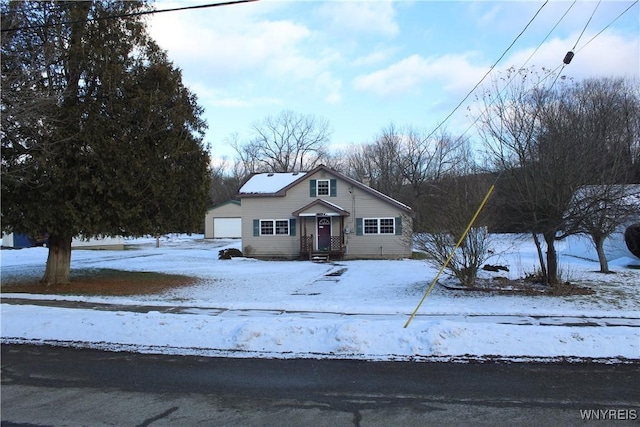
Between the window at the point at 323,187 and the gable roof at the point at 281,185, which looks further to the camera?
the window at the point at 323,187

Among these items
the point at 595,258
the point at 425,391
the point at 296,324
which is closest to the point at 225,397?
the point at 425,391

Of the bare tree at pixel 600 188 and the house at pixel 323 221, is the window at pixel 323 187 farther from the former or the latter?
the bare tree at pixel 600 188

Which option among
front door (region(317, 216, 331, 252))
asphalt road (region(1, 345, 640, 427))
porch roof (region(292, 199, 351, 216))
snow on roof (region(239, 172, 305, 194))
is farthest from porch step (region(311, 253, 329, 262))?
asphalt road (region(1, 345, 640, 427))

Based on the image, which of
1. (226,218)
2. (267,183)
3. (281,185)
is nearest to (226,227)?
(226,218)

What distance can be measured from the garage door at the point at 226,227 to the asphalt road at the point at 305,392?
47.6 meters

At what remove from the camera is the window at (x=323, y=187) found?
3119 centimetres

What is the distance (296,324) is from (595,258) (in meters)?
23.1

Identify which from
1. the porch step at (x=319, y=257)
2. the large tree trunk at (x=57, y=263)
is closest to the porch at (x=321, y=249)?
the porch step at (x=319, y=257)

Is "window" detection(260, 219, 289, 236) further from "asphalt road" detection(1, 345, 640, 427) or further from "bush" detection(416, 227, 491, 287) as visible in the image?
"asphalt road" detection(1, 345, 640, 427)

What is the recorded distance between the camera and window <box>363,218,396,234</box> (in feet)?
102

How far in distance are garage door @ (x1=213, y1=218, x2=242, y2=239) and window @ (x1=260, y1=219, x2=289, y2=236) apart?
23281 millimetres

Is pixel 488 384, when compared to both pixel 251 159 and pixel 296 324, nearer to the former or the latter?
pixel 296 324

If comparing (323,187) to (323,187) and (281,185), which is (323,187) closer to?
(323,187)

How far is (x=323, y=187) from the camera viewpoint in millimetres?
31234
